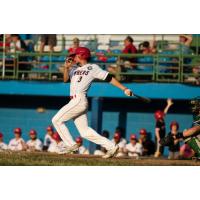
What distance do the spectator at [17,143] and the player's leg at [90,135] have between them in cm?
527

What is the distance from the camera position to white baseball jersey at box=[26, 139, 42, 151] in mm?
21969

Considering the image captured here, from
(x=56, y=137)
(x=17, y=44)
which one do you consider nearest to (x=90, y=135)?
(x=56, y=137)

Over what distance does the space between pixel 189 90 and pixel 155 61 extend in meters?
1.19

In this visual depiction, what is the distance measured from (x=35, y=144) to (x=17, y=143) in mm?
497

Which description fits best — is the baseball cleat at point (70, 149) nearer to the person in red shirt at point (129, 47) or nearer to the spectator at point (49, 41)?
the person in red shirt at point (129, 47)

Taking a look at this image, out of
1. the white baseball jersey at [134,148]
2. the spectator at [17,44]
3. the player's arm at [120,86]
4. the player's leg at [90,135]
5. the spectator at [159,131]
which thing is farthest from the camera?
the spectator at [17,44]

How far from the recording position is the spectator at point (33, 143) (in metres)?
21.9

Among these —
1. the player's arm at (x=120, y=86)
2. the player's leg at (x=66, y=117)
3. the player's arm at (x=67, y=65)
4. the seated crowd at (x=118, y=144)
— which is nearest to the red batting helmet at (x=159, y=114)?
the seated crowd at (x=118, y=144)

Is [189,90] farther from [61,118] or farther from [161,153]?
[61,118]

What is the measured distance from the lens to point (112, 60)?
23.2 metres

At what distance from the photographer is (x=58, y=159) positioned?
16125 millimetres

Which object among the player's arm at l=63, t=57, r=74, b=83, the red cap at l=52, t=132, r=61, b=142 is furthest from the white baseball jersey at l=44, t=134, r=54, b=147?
the player's arm at l=63, t=57, r=74, b=83

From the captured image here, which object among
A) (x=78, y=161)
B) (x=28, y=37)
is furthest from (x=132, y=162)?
(x=28, y=37)

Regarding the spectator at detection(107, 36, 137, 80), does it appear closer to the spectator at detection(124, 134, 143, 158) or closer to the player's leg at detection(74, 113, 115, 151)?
the spectator at detection(124, 134, 143, 158)
